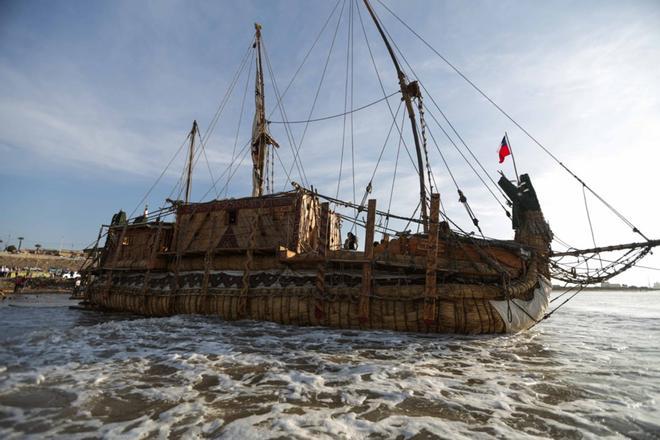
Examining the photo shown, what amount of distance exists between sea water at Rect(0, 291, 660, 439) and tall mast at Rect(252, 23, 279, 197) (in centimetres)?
1632

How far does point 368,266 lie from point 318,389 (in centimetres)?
703

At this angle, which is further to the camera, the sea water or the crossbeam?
the crossbeam

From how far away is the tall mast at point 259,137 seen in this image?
81.2ft

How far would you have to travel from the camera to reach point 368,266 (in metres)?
12.3

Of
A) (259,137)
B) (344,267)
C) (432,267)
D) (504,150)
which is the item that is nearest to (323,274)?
(344,267)

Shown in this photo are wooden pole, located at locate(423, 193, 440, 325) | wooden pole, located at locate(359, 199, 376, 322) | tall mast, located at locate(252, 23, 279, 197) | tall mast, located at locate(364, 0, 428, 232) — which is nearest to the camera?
wooden pole, located at locate(423, 193, 440, 325)

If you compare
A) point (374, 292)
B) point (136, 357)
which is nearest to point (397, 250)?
point (374, 292)

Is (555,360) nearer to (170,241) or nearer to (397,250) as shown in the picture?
(397,250)

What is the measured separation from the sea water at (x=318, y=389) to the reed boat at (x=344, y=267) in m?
2.05

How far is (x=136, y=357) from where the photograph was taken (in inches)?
296

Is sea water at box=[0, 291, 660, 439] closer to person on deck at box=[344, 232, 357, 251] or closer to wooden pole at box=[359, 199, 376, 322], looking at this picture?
wooden pole at box=[359, 199, 376, 322]

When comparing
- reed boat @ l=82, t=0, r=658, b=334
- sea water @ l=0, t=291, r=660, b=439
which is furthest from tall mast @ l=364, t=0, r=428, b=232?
sea water @ l=0, t=291, r=660, b=439

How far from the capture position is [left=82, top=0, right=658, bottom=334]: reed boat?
1180cm

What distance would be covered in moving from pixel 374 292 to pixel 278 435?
28.8ft
